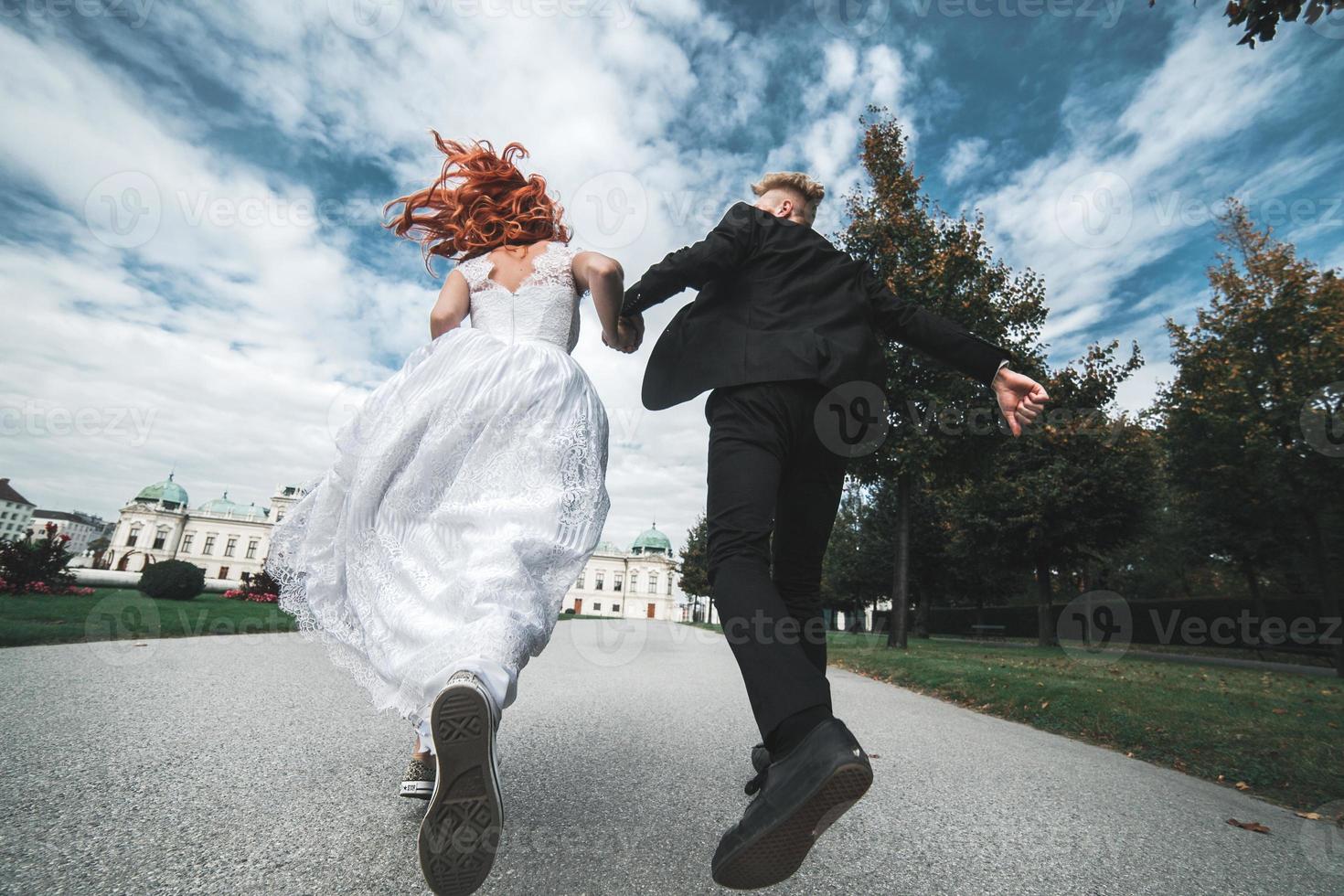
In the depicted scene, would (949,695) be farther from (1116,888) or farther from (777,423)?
(777,423)

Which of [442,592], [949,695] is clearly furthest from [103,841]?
[949,695]

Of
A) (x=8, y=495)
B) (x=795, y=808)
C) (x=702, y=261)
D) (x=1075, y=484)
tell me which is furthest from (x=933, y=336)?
(x=8, y=495)

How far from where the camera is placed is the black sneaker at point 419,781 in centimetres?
200

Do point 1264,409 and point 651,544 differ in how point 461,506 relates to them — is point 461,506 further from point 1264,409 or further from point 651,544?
point 651,544

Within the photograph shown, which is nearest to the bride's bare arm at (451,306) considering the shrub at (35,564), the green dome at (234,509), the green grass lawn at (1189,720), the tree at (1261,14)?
the tree at (1261,14)

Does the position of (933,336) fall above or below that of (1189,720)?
above

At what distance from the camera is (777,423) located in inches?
73.2

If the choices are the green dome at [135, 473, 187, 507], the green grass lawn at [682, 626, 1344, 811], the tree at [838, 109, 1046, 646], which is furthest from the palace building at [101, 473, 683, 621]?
the green grass lawn at [682, 626, 1344, 811]

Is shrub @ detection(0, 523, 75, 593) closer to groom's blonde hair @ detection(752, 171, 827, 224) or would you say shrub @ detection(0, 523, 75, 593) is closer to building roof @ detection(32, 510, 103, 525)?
groom's blonde hair @ detection(752, 171, 827, 224)

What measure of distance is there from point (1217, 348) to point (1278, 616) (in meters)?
11.9

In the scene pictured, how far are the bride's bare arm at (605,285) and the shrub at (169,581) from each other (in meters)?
13.9

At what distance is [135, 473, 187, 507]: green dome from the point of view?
74.9 m

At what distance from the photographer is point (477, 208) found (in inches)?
105

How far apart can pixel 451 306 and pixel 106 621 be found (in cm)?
720
